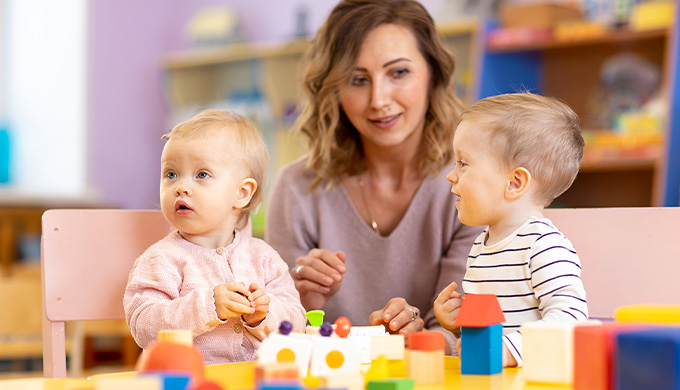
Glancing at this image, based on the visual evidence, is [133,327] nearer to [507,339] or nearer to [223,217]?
[223,217]

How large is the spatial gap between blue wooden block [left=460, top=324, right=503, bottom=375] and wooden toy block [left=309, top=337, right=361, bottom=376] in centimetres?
13

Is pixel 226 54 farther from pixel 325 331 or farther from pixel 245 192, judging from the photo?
pixel 325 331

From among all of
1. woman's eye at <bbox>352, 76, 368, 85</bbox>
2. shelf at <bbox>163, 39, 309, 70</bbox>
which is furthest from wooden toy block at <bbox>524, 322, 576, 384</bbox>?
shelf at <bbox>163, 39, 309, 70</bbox>

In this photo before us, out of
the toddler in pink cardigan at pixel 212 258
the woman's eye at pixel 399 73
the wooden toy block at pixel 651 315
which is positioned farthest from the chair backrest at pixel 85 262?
the wooden toy block at pixel 651 315

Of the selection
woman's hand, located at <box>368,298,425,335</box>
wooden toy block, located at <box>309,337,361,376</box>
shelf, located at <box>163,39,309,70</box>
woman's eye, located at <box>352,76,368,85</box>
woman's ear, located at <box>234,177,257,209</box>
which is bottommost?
woman's hand, located at <box>368,298,425,335</box>

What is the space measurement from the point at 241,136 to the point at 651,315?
686mm

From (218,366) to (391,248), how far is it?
710 mm

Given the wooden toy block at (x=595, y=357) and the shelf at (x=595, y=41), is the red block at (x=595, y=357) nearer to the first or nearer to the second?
the wooden toy block at (x=595, y=357)

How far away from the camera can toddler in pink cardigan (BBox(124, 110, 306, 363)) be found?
108 cm

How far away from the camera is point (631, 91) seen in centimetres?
310

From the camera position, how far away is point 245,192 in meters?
1.23

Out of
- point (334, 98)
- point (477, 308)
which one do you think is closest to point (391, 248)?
point (334, 98)

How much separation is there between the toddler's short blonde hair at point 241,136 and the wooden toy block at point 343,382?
50 centimetres

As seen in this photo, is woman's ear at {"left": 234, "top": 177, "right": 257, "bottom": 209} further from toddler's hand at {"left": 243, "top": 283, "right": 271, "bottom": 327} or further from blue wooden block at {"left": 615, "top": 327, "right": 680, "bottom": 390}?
blue wooden block at {"left": 615, "top": 327, "right": 680, "bottom": 390}
